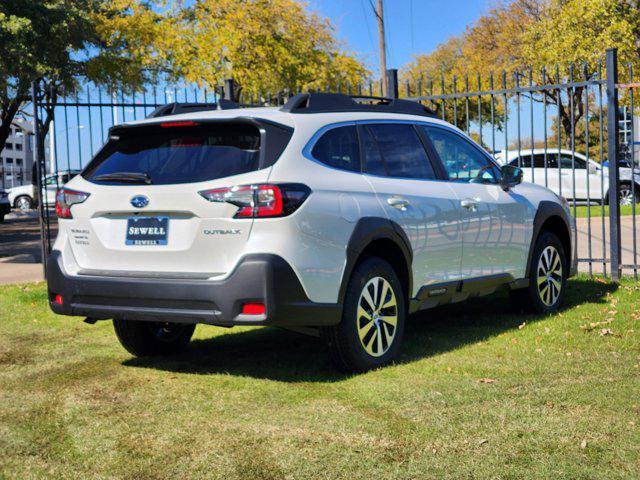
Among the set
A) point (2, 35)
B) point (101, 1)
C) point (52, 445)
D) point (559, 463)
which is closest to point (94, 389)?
point (52, 445)

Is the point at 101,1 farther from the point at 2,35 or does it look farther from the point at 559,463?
the point at 559,463

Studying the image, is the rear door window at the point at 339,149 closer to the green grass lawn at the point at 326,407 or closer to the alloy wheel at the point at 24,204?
the green grass lawn at the point at 326,407

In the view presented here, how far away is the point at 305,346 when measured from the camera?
22.9 feet

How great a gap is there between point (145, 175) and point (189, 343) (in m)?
2.11

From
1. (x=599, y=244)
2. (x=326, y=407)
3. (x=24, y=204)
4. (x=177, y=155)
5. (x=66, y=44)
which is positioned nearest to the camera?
(x=326, y=407)

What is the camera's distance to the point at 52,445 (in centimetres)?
446

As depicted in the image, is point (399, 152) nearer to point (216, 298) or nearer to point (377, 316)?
point (377, 316)

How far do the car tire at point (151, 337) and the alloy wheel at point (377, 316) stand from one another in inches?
66.6

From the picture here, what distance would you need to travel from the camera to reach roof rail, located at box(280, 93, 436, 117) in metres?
5.82

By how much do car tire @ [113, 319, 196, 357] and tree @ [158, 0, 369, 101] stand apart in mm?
25672

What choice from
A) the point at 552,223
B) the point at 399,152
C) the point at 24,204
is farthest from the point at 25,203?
the point at 399,152

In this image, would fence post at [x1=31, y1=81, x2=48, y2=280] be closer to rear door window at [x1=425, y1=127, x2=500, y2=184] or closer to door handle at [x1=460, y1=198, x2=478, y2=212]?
rear door window at [x1=425, y1=127, x2=500, y2=184]

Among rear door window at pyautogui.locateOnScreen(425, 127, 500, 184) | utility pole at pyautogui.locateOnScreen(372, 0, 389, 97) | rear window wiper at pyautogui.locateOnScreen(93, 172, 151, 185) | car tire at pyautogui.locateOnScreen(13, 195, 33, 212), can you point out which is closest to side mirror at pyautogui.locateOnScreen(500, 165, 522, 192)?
rear door window at pyautogui.locateOnScreen(425, 127, 500, 184)

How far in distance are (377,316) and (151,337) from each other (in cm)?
179
